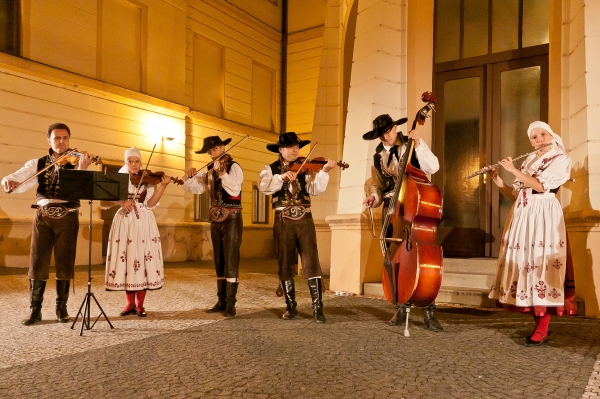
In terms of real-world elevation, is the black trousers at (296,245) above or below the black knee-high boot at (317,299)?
above

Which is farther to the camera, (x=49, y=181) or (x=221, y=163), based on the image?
(x=221, y=163)

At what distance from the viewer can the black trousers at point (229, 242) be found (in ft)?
17.2

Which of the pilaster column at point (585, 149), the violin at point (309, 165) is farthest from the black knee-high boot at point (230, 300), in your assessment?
the pilaster column at point (585, 149)

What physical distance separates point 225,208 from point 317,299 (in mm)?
1312

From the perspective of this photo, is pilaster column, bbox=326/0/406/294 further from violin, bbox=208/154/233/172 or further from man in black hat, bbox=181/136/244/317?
violin, bbox=208/154/233/172

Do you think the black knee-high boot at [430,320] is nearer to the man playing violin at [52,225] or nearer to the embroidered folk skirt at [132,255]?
the embroidered folk skirt at [132,255]

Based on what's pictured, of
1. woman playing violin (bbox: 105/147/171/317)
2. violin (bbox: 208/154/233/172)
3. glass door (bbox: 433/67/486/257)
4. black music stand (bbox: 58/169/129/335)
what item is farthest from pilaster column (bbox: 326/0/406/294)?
black music stand (bbox: 58/169/129/335)

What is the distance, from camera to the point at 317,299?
15.9ft

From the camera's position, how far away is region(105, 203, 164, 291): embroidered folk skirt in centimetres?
502

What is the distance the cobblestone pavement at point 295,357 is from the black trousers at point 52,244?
487 mm

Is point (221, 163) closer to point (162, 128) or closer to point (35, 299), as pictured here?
point (35, 299)

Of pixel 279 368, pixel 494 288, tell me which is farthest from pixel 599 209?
pixel 279 368

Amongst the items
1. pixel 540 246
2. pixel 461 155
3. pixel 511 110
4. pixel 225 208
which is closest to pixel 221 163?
pixel 225 208

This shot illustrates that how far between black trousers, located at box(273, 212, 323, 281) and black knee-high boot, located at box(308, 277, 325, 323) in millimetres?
66
